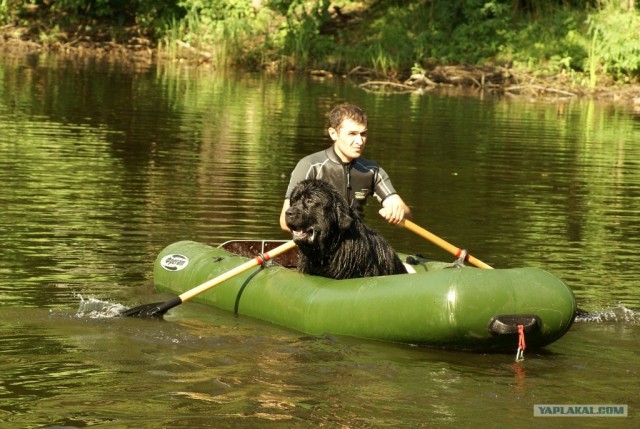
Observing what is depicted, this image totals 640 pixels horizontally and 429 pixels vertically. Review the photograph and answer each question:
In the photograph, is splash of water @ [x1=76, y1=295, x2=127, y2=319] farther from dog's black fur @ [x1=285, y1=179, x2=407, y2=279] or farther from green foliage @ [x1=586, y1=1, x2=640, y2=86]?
green foliage @ [x1=586, y1=1, x2=640, y2=86]

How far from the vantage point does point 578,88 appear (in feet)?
108

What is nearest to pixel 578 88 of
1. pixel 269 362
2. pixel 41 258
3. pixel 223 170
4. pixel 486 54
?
pixel 486 54

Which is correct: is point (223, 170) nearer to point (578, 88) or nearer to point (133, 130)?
point (133, 130)

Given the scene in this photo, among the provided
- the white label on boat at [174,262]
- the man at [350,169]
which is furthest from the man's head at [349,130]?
the white label on boat at [174,262]

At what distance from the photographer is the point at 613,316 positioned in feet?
30.8

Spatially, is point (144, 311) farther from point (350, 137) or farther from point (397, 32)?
point (397, 32)

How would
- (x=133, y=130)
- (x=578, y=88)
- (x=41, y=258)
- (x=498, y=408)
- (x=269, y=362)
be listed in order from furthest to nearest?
(x=578, y=88) → (x=133, y=130) → (x=41, y=258) → (x=269, y=362) → (x=498, y=408)

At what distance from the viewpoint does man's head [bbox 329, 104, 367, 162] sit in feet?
29.9

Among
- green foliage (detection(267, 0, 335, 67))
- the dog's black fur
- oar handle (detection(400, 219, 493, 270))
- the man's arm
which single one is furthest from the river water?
green foliage (detection(267, 0, 335, 67))

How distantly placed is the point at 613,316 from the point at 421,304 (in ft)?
6.78

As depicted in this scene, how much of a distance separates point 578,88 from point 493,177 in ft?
53.0

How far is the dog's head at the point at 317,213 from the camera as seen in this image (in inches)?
333

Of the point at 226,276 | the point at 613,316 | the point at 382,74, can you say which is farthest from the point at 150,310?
the point at 382,74

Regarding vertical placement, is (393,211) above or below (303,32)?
below
